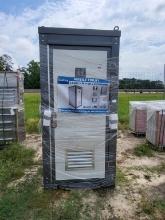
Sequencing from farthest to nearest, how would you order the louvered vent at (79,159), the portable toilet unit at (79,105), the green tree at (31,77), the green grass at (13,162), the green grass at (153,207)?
the green tree at (31,77) < the green grass at (13,162) < the louvered vent at (79,159) < the portable toilet unit at (79,105) < the green grass at (153,207)

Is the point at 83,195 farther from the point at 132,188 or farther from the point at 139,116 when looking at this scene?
the point at 139,116

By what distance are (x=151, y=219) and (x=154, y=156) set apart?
2.82m

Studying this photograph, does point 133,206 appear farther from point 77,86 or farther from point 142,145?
point 142,145

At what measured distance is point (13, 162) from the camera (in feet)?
18.0

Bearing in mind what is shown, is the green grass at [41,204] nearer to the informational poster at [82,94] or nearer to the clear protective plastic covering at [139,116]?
the informational poster at [82,94]

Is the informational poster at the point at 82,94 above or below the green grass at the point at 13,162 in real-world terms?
above

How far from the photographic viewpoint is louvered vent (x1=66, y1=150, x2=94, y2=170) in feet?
13.6

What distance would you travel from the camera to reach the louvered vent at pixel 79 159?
13.6ft

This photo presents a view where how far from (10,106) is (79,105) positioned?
320 centimetres

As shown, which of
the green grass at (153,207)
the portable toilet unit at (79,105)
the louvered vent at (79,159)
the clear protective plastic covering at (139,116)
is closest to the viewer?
the green grass at (153,207)

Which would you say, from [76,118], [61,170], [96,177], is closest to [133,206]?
[96,177]

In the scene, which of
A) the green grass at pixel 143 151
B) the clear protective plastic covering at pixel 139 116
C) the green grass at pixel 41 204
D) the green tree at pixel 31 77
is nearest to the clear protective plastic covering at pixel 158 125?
the green grass at pixel 143 151

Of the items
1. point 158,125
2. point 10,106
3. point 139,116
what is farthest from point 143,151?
point 10,106

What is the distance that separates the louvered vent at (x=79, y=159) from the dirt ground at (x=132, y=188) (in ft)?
1.32
